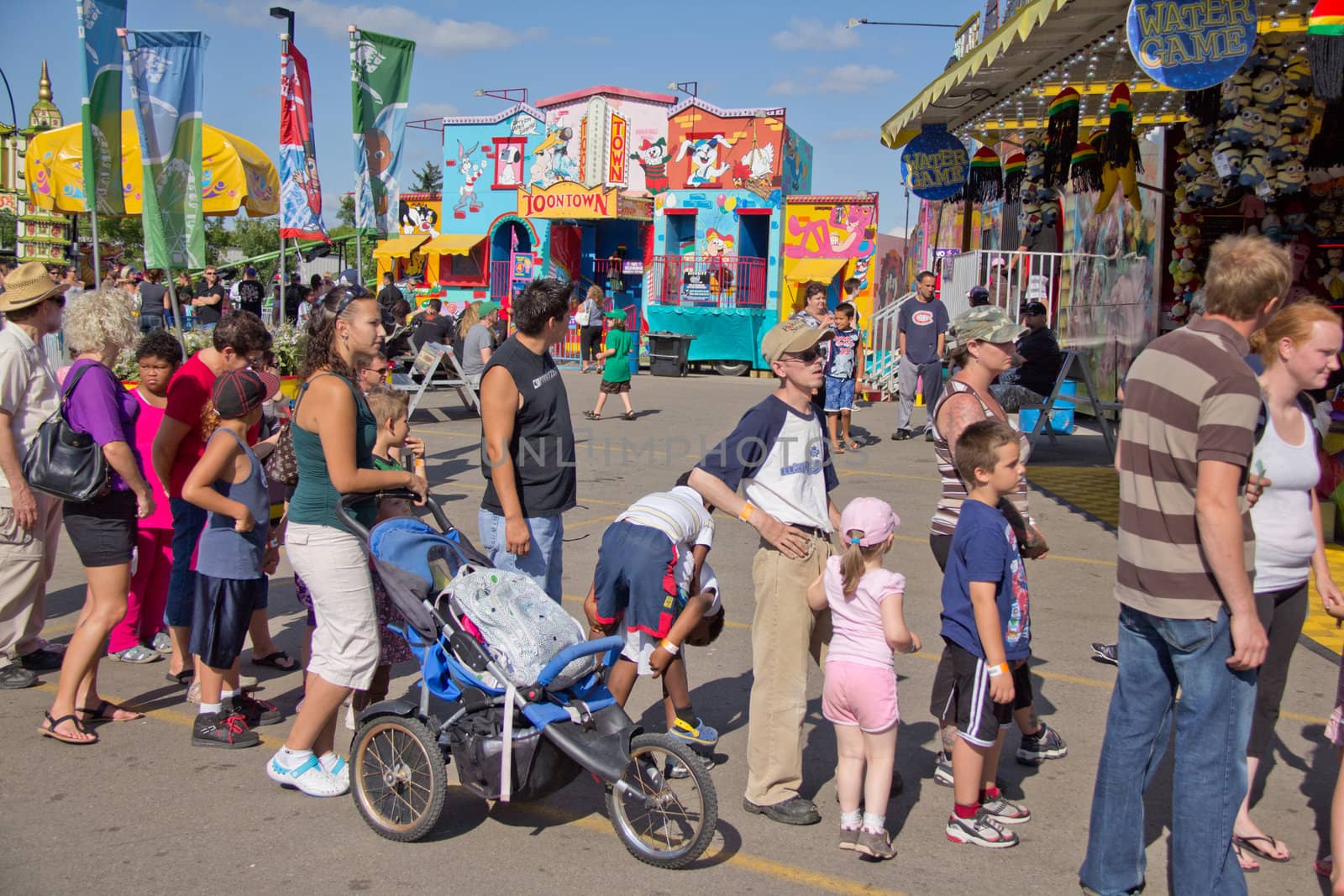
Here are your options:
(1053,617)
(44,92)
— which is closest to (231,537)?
(1053,617)

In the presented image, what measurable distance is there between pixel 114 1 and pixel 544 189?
1714 cm

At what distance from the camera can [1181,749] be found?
3242 mm

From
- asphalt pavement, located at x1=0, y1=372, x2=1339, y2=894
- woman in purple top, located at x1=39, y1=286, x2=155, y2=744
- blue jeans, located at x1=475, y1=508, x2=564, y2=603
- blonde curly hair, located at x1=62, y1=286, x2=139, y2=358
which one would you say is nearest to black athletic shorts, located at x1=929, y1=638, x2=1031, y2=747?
asphalt pavement, located at x1=0, y1=372, x2=1339, y2=894

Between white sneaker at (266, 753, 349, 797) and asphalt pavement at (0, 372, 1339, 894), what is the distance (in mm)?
49

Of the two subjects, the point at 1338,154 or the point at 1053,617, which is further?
the point at 1338,154

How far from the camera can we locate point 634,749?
3.65 meters

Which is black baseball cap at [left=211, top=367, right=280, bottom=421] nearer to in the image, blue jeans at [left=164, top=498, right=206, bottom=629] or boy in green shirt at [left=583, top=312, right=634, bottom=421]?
blue jeans at [left=164, top=498, right=206, bottom=629]

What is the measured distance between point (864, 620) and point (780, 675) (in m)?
0.42

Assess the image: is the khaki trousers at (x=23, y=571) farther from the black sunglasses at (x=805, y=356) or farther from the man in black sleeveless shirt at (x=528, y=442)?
the black sunglasses at (x=805, y=356)

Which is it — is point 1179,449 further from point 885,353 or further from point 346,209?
point 346,209

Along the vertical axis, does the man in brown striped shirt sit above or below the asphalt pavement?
above

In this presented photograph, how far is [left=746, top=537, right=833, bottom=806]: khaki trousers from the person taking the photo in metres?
3.98

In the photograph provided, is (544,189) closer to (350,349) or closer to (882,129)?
(882,129)

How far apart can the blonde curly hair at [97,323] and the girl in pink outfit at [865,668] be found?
346cm
